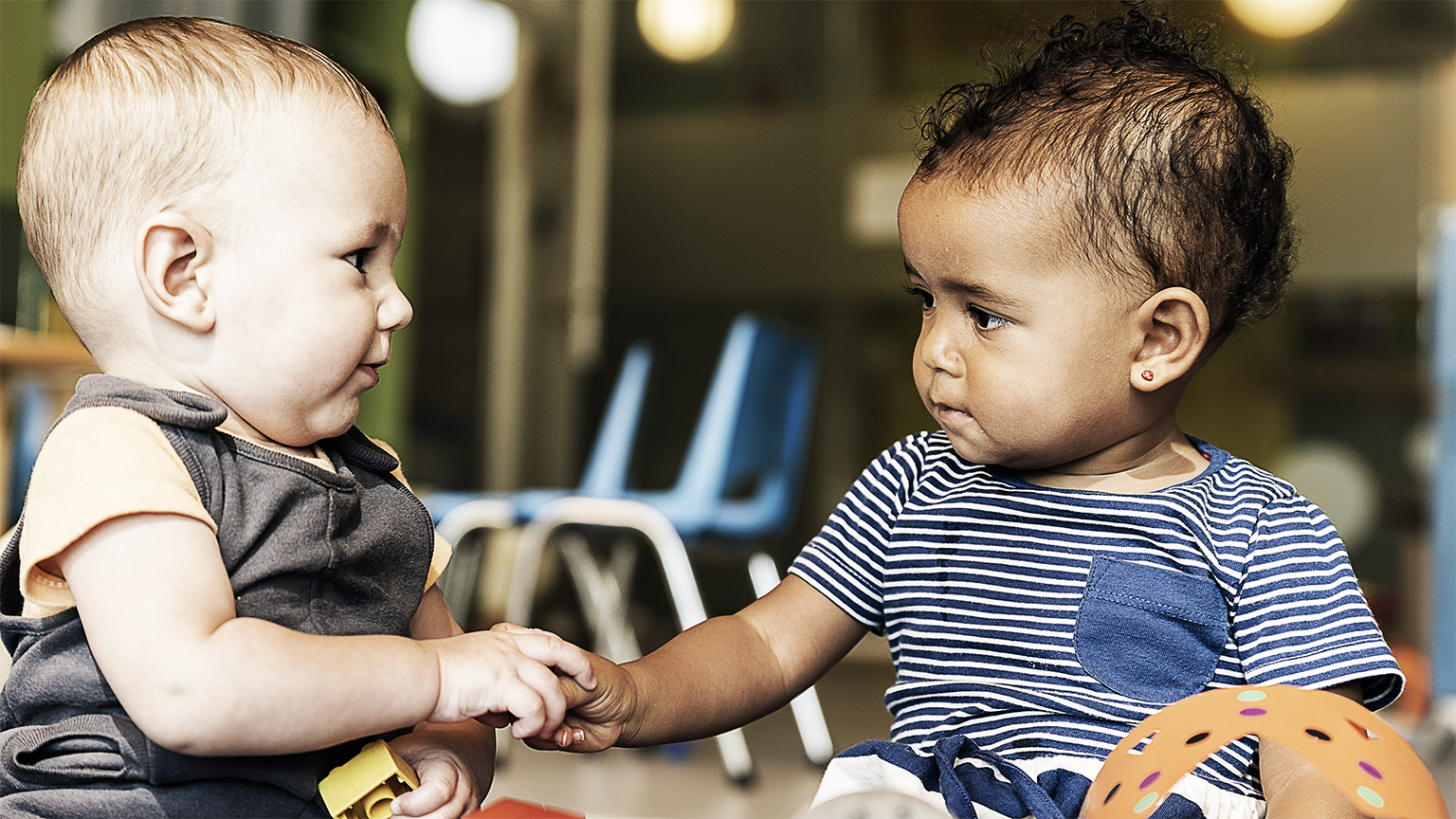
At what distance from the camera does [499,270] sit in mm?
4656

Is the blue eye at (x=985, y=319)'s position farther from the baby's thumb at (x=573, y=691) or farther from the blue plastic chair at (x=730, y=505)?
the blue plastic chair at (x=730, y=505)

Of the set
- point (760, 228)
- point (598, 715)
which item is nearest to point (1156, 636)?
point (598, 715)

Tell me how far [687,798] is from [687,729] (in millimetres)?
1314

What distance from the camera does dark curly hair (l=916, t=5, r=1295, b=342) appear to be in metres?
0.73

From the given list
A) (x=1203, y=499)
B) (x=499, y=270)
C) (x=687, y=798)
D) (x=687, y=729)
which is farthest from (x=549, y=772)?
(x=499, y=270)

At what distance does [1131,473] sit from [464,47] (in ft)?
13.0

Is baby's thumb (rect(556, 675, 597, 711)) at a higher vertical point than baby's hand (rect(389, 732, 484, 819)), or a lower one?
higher

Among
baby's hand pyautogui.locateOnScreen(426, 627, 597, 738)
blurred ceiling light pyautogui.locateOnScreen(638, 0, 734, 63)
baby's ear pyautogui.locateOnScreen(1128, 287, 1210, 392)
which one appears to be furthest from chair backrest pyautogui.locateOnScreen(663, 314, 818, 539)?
blurred ceiling light pyautogui.locateOnScreen(638, 0, 734, 63)

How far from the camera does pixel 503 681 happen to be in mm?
585

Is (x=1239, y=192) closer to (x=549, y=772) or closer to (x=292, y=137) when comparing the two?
(x=292, y=137)

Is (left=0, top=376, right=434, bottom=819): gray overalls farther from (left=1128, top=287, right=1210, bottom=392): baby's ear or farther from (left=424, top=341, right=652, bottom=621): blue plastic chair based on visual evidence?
(left=424, top=341, right=652, bottom=621): blue plastic chair

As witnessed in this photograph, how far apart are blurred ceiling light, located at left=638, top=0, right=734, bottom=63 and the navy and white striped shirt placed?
177 inches

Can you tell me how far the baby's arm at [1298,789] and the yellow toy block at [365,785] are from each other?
0.43 metres

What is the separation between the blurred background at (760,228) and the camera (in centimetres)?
425
